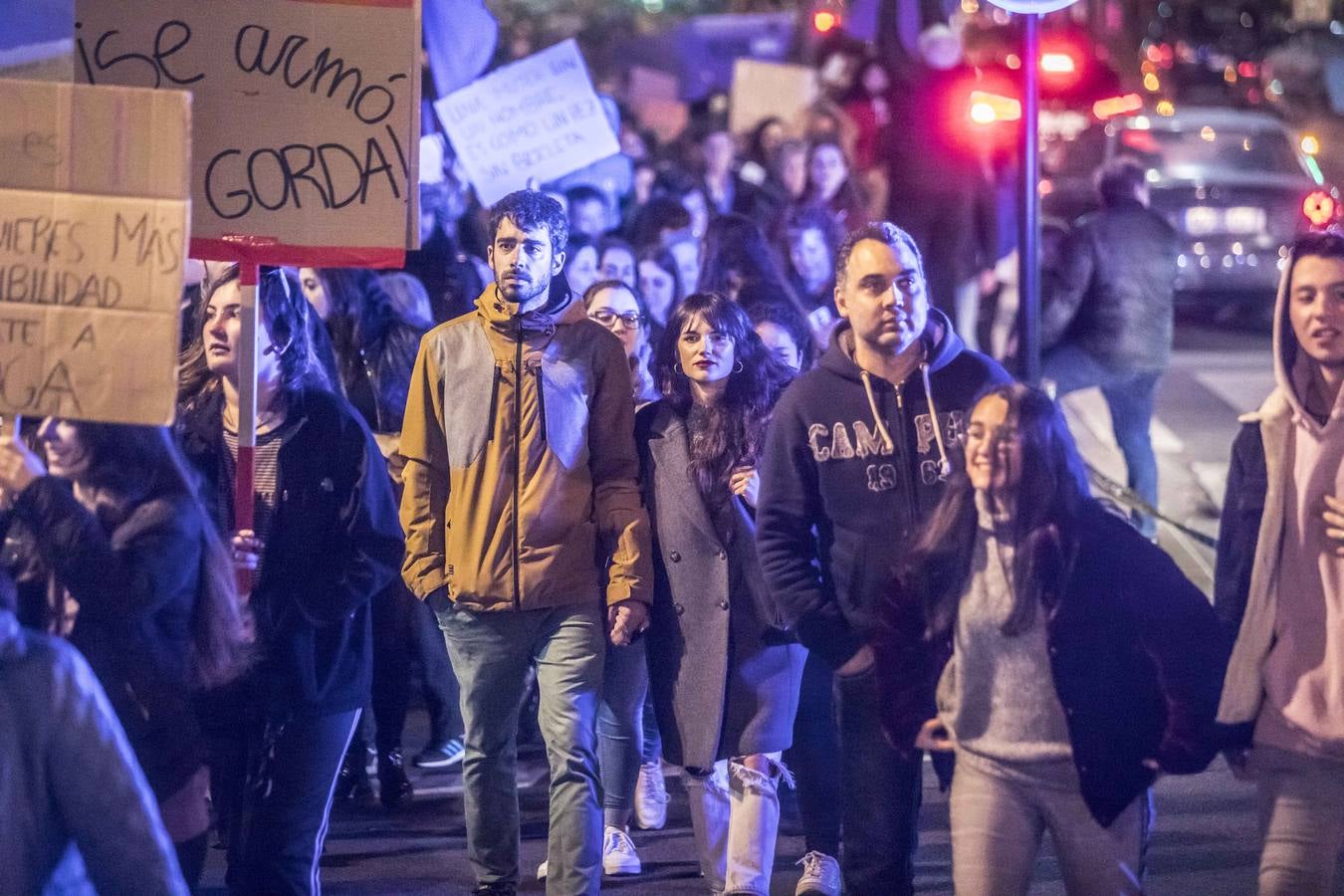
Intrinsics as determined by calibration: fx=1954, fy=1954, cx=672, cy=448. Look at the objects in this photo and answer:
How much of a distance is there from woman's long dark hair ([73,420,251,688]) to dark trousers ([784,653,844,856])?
6.79ft

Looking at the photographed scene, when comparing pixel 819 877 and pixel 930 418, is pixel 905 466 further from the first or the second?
pixel 819 877

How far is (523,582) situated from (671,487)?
61cm

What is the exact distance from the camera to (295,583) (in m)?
5.22

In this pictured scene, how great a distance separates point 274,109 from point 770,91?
13.3 m

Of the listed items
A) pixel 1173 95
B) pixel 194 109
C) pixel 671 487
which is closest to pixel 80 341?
pixel 194 109

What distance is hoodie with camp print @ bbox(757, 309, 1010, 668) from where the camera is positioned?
5.01 m

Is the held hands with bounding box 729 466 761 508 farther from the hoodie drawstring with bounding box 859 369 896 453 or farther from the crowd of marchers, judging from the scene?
the hoodie drawstring with bounding box 859 369 896 453

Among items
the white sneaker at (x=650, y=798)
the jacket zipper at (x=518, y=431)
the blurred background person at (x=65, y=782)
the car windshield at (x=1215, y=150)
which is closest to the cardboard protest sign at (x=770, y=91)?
the car windshield at (x=1215, y=150)

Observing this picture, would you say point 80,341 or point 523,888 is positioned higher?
point 80,341

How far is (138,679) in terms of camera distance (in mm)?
4344

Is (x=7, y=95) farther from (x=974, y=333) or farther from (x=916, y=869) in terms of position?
(x=974, y=333)

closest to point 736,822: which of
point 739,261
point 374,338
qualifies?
point 374,338

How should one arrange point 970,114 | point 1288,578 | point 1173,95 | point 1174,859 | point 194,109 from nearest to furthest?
point 1288,578 < point 194,109 < point 1174,859 < point 970,114 < point 1173,95

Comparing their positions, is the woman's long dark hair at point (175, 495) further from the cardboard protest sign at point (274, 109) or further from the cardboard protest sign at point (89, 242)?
the cardboard protest sign at point (274, 109)
